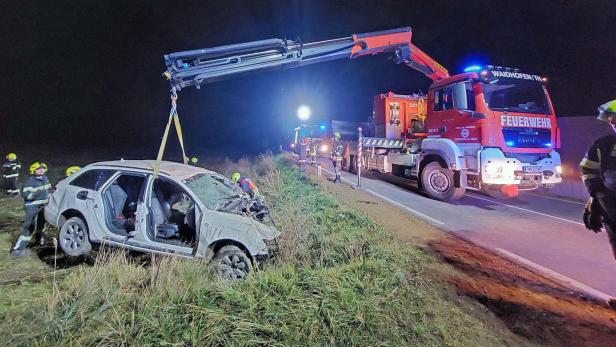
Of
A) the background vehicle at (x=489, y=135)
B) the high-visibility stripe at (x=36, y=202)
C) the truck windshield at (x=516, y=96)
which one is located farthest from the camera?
the truck windshield at (x=516, y=96)

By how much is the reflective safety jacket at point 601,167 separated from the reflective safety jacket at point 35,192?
25.7 feet

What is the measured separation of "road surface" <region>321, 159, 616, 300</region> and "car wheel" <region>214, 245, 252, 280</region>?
3773 mm

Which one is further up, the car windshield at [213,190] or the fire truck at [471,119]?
the fire truck at [471,119]

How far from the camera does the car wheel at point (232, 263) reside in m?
4.05

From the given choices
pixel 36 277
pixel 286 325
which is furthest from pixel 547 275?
pixel 36 277

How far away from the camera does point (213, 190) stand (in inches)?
198

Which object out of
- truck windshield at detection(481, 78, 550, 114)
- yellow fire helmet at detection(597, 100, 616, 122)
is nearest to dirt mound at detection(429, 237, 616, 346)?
yellow fire helmet at detection(597, 100, 616, 122)

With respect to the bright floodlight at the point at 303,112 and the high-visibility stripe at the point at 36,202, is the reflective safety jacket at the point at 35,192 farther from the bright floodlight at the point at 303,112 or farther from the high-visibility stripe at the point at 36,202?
the bright floodlight at the point at 303,112

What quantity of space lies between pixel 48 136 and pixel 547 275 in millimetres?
62206

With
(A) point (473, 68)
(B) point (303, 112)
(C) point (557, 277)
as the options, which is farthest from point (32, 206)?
(B) point (303, 112)

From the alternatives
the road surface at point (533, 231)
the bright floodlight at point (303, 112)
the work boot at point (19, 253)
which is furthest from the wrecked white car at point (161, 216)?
the bright floodlight at point (303, 112)

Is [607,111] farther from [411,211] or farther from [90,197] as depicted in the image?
[90,197]

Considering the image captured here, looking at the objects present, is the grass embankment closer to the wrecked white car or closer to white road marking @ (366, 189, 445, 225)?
the wrecked white car

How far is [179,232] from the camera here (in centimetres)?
498
